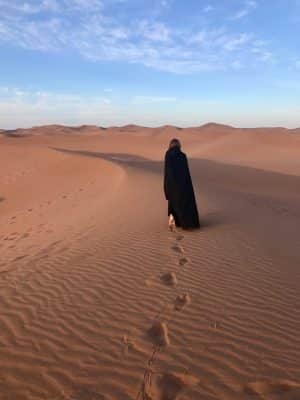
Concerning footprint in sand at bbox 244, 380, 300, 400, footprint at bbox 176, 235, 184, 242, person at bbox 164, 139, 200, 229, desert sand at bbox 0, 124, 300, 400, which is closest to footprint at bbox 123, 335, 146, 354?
desert sand at bbox 0, 124, 300, 400

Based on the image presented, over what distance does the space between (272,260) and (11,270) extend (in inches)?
156

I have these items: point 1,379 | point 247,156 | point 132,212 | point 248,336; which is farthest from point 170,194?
point 247,156

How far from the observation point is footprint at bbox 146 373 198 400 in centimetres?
326

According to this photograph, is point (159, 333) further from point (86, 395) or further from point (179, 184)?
point (179, 184)

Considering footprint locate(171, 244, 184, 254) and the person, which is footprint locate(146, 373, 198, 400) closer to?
footprint locate(171, 244, 184, 254)

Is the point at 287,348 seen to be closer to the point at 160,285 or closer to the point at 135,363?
the point at 135,363

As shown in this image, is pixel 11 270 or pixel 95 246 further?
pixel 95 246

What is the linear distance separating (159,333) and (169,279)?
1.54 meters

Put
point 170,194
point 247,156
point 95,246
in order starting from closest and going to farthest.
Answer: point 95,246, point 170,194, point 247,156

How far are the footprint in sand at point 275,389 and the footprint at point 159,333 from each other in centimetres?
91

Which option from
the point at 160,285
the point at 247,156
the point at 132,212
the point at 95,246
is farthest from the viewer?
the point at 247,156

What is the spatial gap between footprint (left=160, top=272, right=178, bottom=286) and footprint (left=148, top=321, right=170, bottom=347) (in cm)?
114

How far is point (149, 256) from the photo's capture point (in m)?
6.79

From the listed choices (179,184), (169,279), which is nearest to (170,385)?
(169,279)
